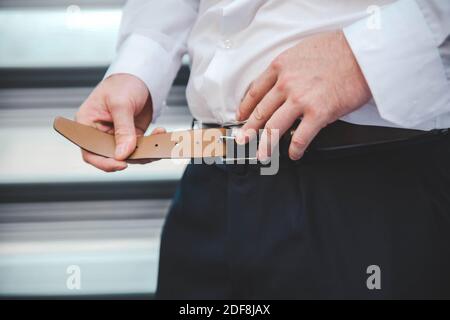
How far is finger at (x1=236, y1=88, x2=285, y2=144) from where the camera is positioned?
72 centimetres

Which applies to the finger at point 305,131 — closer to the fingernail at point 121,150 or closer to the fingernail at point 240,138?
the fingernail at point 240,138

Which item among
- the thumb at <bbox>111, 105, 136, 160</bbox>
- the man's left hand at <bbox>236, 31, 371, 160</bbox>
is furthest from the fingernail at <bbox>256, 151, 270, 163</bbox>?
the thumb at <bbox>111, 105, 136, 160</bbox>

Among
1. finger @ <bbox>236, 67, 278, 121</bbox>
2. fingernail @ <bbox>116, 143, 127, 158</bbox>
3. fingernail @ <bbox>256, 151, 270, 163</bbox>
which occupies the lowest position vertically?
fingernail @ <bbox>256, 151, 270, 163</bbox>

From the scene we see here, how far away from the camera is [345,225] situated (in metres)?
0.80

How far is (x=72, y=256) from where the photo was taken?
1.55 meters

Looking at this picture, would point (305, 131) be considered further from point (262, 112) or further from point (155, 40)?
point (155, 40)

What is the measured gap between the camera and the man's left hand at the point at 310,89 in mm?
692

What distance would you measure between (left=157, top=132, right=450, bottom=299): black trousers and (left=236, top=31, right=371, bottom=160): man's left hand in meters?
0.10

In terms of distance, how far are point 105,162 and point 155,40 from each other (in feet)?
1.18

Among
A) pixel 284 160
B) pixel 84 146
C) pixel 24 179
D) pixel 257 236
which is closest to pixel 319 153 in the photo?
pixel 284 160

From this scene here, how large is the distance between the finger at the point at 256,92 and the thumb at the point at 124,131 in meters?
0.21

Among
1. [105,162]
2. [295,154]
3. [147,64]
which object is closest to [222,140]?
[295,154]

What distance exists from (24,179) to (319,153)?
1132 millimetres

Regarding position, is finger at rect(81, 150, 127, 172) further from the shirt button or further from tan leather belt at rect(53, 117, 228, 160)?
the shirt button
